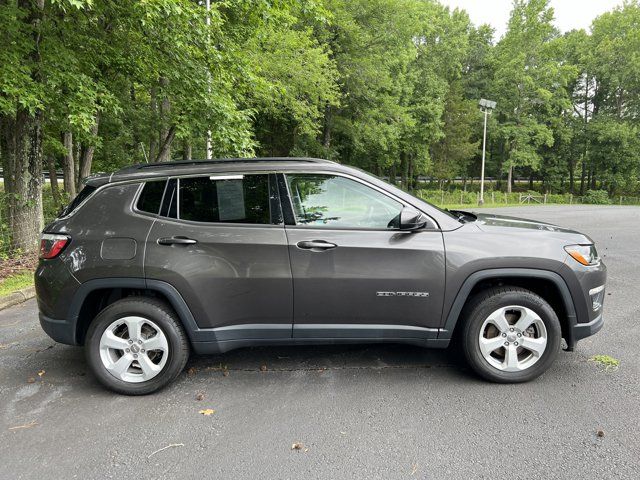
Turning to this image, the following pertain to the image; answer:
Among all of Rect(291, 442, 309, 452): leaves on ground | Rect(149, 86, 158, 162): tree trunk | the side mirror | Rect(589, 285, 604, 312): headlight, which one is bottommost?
Rect(291, 442, 309, 452): leaves on ground

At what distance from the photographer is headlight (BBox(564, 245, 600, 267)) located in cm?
339

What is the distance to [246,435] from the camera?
2818mm

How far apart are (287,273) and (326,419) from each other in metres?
1.05

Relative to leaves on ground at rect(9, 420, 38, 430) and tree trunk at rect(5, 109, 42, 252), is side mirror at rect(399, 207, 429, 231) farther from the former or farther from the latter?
tree trunk at rect(5, 109, 42, 252)

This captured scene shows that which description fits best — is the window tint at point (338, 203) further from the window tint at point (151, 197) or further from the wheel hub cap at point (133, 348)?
the wheel hub cap at point (133, 348)

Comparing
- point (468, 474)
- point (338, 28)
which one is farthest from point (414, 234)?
point (338, 28)

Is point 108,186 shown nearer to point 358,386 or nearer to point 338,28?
point 358,386

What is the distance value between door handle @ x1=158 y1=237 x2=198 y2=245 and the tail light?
28.4 inches

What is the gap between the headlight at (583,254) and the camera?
3.39 m

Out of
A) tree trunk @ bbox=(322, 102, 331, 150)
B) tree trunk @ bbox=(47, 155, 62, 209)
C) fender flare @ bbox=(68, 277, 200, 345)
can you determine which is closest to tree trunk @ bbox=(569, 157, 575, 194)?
tree trunk @ bbox=(322, 102, 331, 150)

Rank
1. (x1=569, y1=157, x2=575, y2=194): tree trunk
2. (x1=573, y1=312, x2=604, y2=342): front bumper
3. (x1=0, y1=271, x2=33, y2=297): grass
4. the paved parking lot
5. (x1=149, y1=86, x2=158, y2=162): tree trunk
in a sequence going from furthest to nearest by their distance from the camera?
(x1=569, y1=157, x2=575, y2=194): tree trunk → (x1=149, y1=86, x2=158, y2=162): tree trunk → (x1=0, y1=271, x2=33, y2=297): grass → (x1=573, y1=312, x2=604, y2=342): front bumper → the paved parking lot

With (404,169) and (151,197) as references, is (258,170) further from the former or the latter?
(404,169)

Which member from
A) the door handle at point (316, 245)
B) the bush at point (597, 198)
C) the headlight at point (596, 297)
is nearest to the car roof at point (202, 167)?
the door handle at point (316, 245)

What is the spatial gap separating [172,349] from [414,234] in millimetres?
2014
